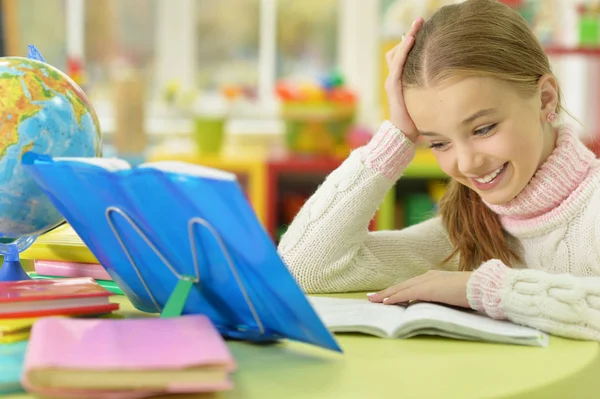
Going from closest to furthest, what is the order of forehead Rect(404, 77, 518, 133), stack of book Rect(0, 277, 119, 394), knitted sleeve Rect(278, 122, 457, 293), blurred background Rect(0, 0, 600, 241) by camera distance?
stack of book Rect(0, 277, 119, 394) < forehead Rect(404, 77, 518, 133) < knitted sleeve Rect(278, 122, 457, 293) < blurred background Rect(0, 0, 600, 241)

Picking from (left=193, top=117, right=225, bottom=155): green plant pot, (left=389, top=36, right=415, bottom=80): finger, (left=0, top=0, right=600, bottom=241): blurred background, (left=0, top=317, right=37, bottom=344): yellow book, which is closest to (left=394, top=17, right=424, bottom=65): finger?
(left=389, top=36, right=415, bottom=80): finger

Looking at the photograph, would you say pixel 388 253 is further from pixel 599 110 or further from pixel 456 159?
pixel 599 110

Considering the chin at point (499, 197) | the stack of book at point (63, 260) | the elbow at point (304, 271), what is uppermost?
the chin at point (499, 197)

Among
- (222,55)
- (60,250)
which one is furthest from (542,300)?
(222,55)

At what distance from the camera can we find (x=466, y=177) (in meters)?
1.19

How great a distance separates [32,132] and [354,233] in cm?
51

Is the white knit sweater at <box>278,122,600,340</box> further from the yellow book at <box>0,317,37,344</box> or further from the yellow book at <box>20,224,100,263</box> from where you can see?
the yellow book at <box>0,317,37,344</box>

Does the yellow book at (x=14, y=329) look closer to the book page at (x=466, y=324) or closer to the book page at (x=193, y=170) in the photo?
the book page at (x=193, y=170)

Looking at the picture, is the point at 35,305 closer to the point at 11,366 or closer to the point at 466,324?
the point at 11,366

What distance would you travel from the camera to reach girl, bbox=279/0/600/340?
1.11m

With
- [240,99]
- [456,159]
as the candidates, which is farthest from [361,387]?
[240,99]

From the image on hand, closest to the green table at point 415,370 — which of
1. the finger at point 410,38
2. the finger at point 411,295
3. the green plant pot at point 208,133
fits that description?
the finger at point 411,295

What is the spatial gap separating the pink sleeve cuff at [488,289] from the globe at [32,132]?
464 millimetres

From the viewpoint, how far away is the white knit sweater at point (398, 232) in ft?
3.81
